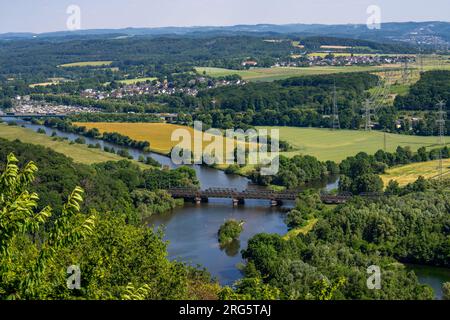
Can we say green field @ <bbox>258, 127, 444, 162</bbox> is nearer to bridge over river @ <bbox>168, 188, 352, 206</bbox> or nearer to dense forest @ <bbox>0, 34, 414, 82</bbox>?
bridge over river @ <bbox>168, 188, 352, 206</bbox>

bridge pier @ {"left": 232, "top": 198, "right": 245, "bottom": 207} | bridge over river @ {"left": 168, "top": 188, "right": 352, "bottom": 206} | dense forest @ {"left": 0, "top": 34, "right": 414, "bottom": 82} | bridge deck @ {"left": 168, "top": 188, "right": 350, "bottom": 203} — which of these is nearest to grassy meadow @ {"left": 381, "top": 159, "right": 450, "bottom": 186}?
bridge over river @ {"left": 168, "top": 188, "right": 352, "bottom": 206}

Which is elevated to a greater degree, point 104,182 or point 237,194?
point 104,182

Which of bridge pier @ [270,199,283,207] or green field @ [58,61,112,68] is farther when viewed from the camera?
green field @ [58,61,112,68]

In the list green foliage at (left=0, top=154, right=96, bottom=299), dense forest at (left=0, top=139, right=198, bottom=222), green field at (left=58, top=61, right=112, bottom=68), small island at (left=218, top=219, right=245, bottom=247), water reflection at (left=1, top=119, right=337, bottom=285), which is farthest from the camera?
green field at (left=58, top=61, right=112, bottom=68)

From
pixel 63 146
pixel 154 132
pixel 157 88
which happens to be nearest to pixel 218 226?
pixel 63 146

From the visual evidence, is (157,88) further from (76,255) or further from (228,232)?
(76,255)

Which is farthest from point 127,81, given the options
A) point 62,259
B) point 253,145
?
point 62,259
